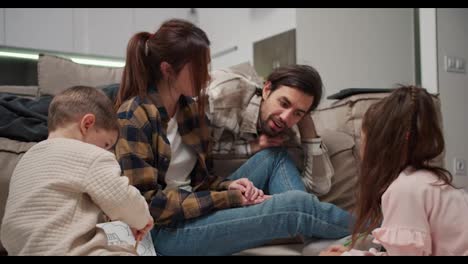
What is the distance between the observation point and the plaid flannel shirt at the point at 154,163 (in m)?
1.12

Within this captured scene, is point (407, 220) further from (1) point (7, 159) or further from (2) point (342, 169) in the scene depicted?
(1) point (7, 159)

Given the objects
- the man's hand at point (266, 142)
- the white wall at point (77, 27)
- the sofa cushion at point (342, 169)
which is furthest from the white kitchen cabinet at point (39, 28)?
the sofa cushion at point (342, 169)

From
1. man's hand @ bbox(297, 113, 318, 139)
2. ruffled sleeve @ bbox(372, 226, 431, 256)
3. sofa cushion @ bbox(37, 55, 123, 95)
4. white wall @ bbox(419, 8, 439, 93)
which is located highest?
white wall @ bbox(419, 8, 439, 93)

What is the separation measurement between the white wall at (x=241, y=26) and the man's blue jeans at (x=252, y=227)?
7.24ft

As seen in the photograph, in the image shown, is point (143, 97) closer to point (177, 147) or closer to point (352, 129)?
point (177, 147)

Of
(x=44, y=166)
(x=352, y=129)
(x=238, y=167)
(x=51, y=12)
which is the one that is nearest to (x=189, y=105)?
(x=238, y=167)

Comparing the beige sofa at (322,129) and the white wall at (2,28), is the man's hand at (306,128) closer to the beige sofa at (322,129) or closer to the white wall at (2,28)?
the beige sofa at (322,129)

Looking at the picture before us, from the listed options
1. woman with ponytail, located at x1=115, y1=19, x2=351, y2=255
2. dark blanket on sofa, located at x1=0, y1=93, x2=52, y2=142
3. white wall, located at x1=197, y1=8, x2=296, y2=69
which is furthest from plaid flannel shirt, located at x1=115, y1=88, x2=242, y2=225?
white wall, located at x1=197, y1=8, x2=296, y2=69

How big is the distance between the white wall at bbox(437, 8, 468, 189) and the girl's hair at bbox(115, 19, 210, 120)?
163 cm

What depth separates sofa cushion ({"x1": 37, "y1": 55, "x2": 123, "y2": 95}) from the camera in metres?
1.54

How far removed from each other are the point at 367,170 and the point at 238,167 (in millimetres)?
725

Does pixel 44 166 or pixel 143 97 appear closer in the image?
pixel 44 166

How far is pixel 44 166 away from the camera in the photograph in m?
0.86

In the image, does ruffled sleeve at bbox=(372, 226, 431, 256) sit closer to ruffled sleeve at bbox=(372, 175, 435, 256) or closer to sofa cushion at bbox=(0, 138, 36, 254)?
ruffled sleeve at bbox=(372, 175, 435, 256)
